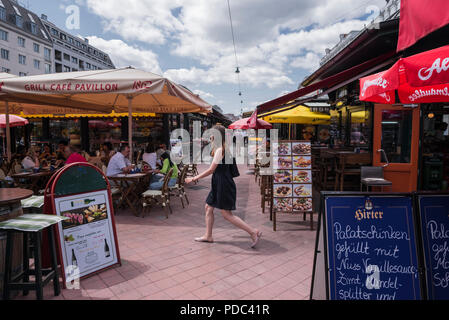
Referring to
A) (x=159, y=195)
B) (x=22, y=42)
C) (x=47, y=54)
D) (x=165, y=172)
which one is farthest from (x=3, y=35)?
(x=159, y=195)

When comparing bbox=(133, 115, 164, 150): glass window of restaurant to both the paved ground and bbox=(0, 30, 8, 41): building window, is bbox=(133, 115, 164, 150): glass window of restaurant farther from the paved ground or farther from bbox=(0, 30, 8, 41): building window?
bbox=(0, 30, 8, 41): building window

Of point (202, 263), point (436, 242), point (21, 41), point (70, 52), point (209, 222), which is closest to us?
point (436, 242)

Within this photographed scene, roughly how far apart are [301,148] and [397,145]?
8.25ft

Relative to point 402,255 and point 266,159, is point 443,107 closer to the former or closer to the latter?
point 266,159

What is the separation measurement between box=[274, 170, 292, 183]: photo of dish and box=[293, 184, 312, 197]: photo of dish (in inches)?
7.4

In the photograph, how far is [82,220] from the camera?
10.4 feet

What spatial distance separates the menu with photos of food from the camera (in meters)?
4.98

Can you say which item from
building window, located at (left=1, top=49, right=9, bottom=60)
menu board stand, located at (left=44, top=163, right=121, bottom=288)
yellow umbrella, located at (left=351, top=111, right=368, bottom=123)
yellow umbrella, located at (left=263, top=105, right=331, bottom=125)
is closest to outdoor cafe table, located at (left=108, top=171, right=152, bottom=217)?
menu board stand, located at (left=44, top=163, right=121, bottom=288)

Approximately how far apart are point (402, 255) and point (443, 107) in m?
5.41

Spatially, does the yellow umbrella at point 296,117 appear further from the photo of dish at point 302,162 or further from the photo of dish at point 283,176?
the photo of dish at point 283,176

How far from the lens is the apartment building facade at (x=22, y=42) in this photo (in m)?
42.1

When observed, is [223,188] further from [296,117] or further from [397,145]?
[296,117]

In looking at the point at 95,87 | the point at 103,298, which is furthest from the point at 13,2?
the point at 103,298
